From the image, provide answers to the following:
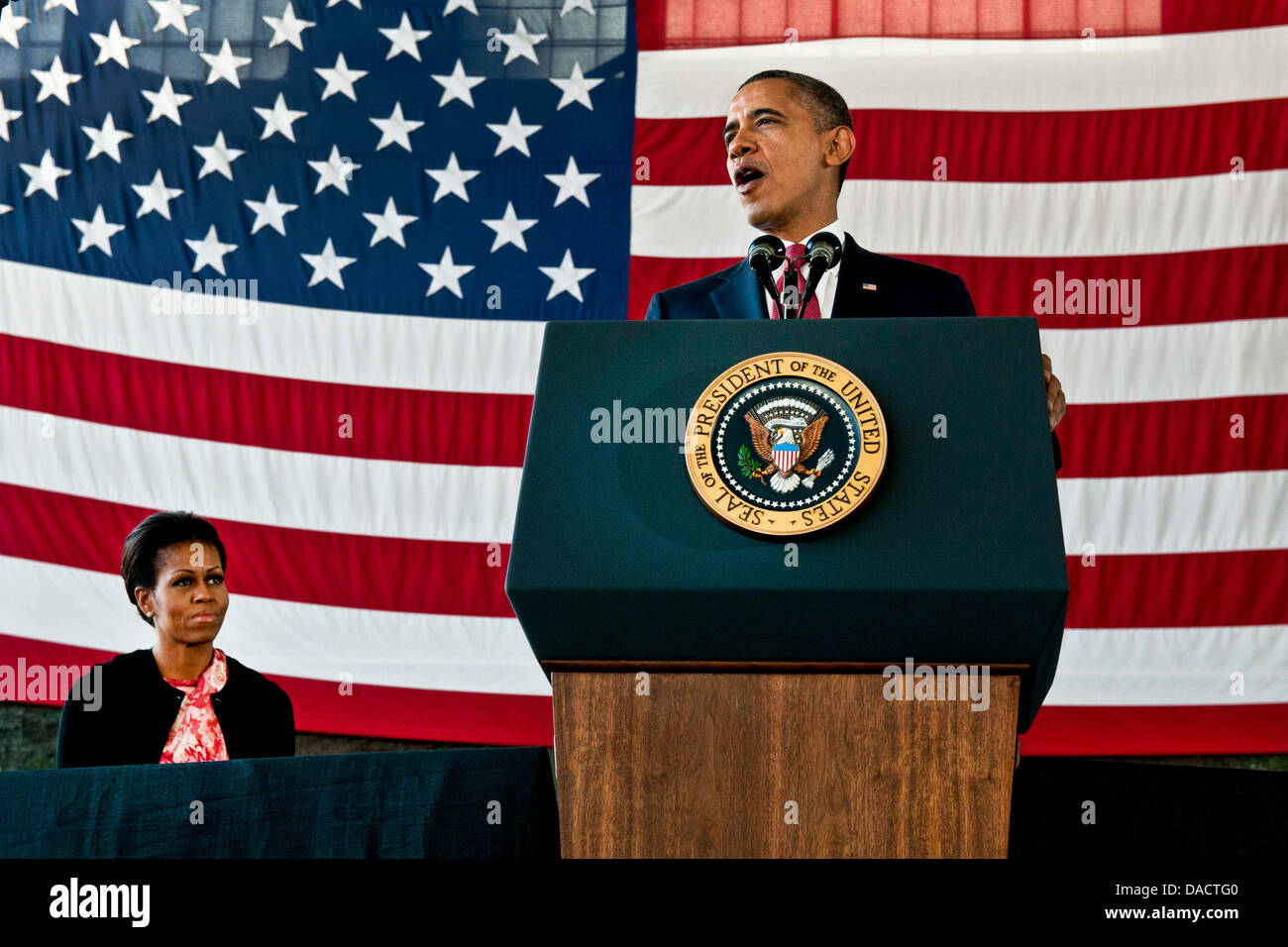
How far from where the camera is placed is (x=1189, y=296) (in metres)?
4.16

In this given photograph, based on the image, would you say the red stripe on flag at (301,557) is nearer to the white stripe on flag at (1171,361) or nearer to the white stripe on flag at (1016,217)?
the white stripe on flag at (1016,217)

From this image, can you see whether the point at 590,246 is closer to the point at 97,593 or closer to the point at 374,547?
the point at 374,547

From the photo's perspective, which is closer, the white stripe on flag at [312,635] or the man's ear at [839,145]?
the man's ear at [839,145]

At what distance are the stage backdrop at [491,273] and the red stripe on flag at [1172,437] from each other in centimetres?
1

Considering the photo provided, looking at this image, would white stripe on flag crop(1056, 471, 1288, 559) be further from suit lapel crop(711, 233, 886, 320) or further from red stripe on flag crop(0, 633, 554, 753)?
suit lapel crop(711, 233, 886, 320)

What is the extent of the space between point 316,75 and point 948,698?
4.06m

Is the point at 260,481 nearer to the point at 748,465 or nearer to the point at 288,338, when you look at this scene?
the point at 288,338

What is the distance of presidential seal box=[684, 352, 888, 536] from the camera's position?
1131 millimetres

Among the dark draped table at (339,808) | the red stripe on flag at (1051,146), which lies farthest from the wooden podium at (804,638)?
the red stripe on flag at (1051,146)

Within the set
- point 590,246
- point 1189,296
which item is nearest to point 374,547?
point 590,246

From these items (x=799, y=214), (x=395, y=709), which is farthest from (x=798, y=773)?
(x=395, y=709)

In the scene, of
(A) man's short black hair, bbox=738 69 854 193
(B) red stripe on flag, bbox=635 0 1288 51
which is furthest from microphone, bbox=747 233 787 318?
(B) red stripe on flag, bbox=635 0 1288 51

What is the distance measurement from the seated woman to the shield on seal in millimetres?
1631

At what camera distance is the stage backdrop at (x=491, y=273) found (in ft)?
13.4
